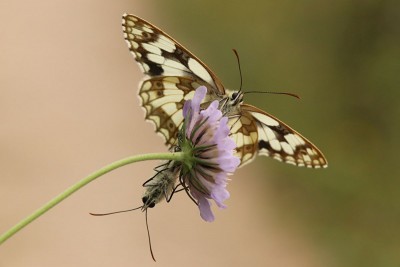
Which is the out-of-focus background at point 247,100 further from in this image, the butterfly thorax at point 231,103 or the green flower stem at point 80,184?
the green flower stem at point 80,184

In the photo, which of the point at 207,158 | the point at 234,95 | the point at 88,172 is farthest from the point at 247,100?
the point at 207,158

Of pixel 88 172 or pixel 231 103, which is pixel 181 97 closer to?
pixel 231 103

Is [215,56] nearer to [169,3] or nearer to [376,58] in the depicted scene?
[169,3]

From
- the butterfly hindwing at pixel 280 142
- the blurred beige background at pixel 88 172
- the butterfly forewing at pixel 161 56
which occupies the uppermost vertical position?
the butterfly forewing at pixel 161 56

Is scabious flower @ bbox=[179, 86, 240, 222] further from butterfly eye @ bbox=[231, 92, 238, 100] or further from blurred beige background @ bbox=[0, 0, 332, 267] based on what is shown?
blurred beige background @ bbox=[0, 0, 332, 267]

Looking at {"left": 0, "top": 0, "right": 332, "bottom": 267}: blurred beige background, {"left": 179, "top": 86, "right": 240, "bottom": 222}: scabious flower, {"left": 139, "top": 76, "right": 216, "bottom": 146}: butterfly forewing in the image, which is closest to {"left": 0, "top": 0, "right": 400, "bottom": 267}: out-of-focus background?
{"left": 0, "top": 0, "right": 332, "bottom": 267}: blurred beige background

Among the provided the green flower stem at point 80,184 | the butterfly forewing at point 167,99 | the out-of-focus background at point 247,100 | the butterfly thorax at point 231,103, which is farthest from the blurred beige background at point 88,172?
the green flower stem at point 80,184
